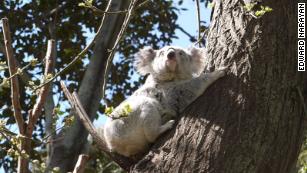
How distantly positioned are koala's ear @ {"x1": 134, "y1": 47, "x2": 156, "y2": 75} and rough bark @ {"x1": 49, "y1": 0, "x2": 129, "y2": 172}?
1.66 metres

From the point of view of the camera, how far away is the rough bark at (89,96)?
25.8ft

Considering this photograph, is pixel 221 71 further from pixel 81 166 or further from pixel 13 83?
pixel 13 83

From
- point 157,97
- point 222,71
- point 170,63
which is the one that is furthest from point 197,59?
point 222,71

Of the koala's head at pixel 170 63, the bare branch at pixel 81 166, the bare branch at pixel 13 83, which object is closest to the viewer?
the bare branch at pixel 81 166

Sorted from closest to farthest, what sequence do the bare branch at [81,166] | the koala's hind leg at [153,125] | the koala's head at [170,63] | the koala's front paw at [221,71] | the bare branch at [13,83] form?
the bare branch at [81,166] < the bare branch at [13,83] < the koala's front paw at [221,71] < the koala's hind leg at [153,125] < the koala's head at [170,63]

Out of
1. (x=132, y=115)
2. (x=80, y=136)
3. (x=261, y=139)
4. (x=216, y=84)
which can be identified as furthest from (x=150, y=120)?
(x=80, y=136)

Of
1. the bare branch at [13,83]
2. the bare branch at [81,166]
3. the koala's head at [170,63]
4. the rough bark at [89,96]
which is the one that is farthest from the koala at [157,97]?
the rough bark at [89,96]

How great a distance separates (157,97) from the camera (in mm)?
5801

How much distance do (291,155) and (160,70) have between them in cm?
223

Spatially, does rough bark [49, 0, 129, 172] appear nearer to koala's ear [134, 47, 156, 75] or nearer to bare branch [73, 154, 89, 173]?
koala's ear [134, 47, 156, 75]

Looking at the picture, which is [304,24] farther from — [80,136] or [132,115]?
[80,136]

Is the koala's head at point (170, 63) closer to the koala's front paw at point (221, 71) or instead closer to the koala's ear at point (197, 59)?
the koala's ear at point (197, 59)

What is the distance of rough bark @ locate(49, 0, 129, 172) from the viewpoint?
25.8ft

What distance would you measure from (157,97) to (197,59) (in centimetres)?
87
